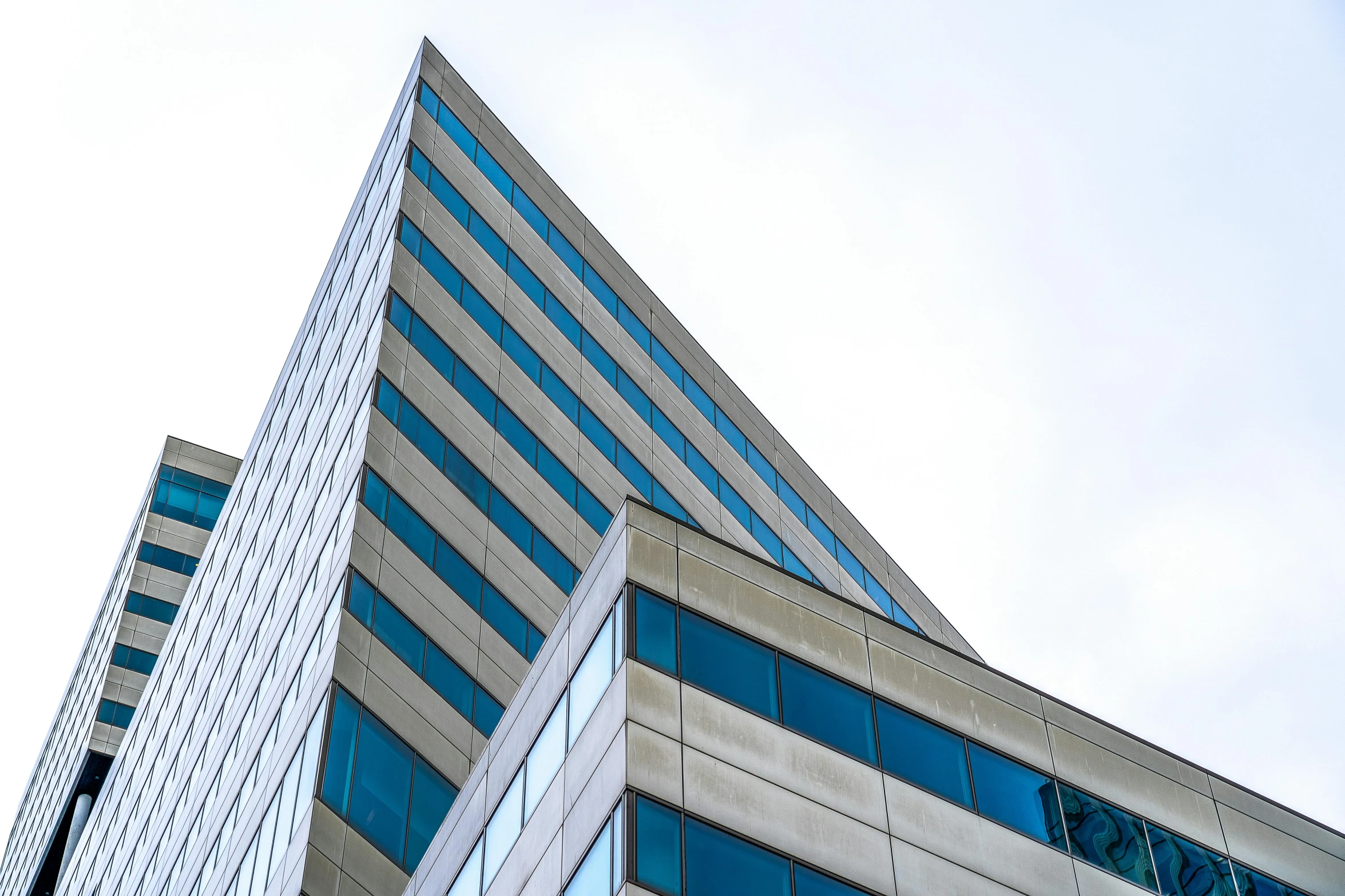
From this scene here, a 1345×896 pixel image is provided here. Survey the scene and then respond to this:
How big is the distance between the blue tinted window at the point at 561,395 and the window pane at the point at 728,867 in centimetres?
3074

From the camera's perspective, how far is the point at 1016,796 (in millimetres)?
28219

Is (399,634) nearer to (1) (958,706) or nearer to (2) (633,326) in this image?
(1) (958,706)

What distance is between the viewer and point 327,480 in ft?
154

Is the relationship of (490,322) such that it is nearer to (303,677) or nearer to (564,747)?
(303,677)

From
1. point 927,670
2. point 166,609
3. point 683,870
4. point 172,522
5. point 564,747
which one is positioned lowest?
point 683,870

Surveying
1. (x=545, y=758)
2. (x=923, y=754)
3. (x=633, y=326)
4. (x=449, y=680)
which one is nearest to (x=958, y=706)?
(x=923, y=754)

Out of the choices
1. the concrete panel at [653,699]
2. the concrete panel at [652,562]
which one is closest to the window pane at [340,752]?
the concrete panel at [652,562]

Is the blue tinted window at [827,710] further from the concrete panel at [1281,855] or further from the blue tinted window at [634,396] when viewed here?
the blue tinted window at [634,396]

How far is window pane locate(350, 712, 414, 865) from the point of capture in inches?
1394

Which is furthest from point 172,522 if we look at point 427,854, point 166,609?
point 427,854

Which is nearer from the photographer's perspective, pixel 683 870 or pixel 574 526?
pixel 683 870

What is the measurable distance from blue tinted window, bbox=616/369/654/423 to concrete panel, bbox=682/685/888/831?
108ft

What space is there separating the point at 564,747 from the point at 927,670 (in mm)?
7369

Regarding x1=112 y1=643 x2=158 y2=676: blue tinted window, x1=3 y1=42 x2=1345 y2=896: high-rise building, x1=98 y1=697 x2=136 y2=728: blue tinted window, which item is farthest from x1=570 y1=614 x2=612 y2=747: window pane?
x1=112 y1=643 x2=158 y2=676: blue tinted window
